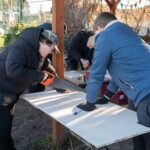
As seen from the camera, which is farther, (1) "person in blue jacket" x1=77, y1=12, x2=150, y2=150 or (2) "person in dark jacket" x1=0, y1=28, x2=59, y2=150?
(2) "person in dark jacket" x1=0, y1=28, x2=59, y2=150

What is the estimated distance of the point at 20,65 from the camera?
2840mm

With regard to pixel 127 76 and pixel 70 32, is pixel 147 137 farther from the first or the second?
pixel 70 32

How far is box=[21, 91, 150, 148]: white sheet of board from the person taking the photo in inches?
90.8

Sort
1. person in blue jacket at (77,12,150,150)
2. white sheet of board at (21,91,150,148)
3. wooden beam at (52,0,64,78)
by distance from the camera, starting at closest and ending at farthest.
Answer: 1. white sheet of board at (21,91,150,148)
2. person in blue jacket at (77,12,150,150)
3. wooden beam at (52,0,64,78)

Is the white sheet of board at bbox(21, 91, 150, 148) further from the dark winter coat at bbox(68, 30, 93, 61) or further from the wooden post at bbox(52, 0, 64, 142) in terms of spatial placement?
the dark winter coat at bbox(68, 30, 93, 61)

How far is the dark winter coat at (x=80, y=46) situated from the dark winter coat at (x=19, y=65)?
6.62 ft

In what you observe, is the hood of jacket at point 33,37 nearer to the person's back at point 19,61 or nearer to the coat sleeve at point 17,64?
the person's back at point 19,61

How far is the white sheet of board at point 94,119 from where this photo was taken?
231 cm

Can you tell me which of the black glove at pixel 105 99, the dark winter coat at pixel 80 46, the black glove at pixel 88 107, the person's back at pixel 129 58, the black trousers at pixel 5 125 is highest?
the person's back at pixel 129 58

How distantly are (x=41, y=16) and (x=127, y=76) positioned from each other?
12.9 meters

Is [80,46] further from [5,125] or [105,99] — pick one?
[5,125]

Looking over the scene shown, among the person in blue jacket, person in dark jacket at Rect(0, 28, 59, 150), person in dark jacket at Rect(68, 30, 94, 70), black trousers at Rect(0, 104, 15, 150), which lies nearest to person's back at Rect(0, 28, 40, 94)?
person in dark jacket at Rect(0, 28, 59, 150)

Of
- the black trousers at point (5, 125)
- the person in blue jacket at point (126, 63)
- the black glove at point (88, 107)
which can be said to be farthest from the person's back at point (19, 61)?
the person in blue jacket at point (126, 63)

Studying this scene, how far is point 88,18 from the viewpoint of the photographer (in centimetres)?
1318
